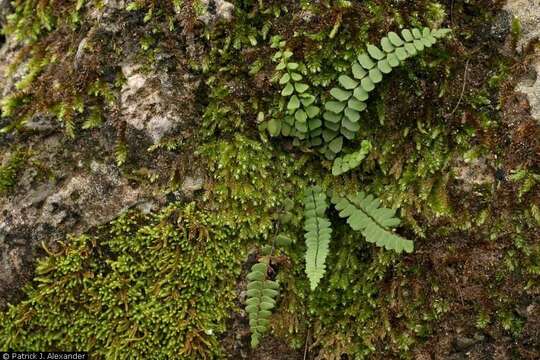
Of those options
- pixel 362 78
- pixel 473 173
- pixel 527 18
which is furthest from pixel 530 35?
pixel 362 78

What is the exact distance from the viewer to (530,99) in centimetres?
288

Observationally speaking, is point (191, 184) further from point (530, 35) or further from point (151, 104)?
point (530, 35)

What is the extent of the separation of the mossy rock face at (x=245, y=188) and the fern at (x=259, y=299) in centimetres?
13

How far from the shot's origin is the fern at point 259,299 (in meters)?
2.93

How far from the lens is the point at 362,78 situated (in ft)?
9.48

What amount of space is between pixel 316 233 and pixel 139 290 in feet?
3.68

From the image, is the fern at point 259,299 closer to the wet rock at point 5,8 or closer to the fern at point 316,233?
the fern at point 316,233

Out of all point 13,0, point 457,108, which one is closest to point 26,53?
point 13,0

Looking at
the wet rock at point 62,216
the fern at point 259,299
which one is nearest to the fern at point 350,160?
the fern at point 259,299

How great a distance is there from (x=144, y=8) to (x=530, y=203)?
2.60 meters

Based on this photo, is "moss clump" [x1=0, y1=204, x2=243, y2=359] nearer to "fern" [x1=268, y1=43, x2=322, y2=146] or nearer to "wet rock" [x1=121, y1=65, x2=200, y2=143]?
"wet rock" [x1=121, y1=65, x2=200, y2=143]

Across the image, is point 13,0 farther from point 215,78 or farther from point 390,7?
point 390,7

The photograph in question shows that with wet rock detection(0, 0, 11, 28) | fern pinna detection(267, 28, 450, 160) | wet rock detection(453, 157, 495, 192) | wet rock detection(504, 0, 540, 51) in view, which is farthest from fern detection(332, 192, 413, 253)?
wet rock detection(0, 0, 11, 28)

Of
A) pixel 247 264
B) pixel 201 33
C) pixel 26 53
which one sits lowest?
pixel 247 264
